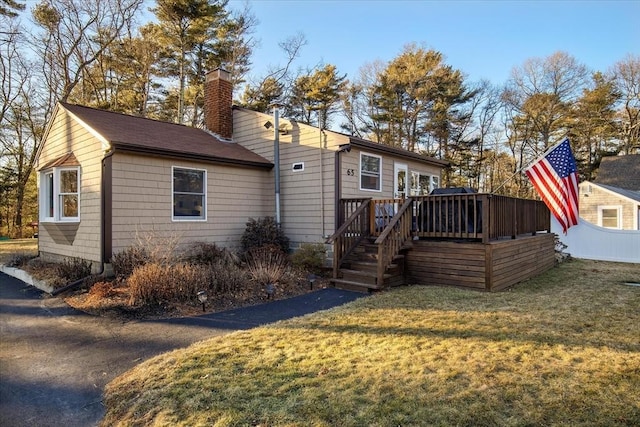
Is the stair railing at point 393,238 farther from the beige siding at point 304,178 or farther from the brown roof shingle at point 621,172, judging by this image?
the brown roof shingle at point 621,172

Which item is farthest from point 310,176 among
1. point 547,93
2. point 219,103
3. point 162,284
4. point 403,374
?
point 547,93

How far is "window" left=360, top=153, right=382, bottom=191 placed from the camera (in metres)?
10.5

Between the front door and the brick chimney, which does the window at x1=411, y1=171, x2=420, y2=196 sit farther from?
the brick chimney

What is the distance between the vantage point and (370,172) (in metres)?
10.8

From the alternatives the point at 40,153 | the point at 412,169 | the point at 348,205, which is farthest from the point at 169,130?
the point at 412,169

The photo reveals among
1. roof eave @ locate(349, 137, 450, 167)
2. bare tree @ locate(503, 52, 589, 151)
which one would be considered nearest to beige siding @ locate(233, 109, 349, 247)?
roof eave @ locate(349, 137, 450, 167)

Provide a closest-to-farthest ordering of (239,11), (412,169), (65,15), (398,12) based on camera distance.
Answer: (412,169) → (398,12) → (65,15) → (239,11)

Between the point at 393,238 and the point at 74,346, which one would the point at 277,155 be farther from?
the point at 74,346

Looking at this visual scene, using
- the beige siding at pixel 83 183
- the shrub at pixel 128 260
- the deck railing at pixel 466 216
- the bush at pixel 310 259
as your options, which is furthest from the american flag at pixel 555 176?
the beige siding at pixel 83 183

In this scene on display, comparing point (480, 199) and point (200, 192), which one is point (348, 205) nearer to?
point (480, 199)

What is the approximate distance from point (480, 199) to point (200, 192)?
6.74m

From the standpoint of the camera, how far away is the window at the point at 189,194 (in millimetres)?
9195

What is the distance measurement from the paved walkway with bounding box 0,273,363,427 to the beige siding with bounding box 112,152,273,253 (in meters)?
2.20

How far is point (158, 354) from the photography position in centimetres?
413
